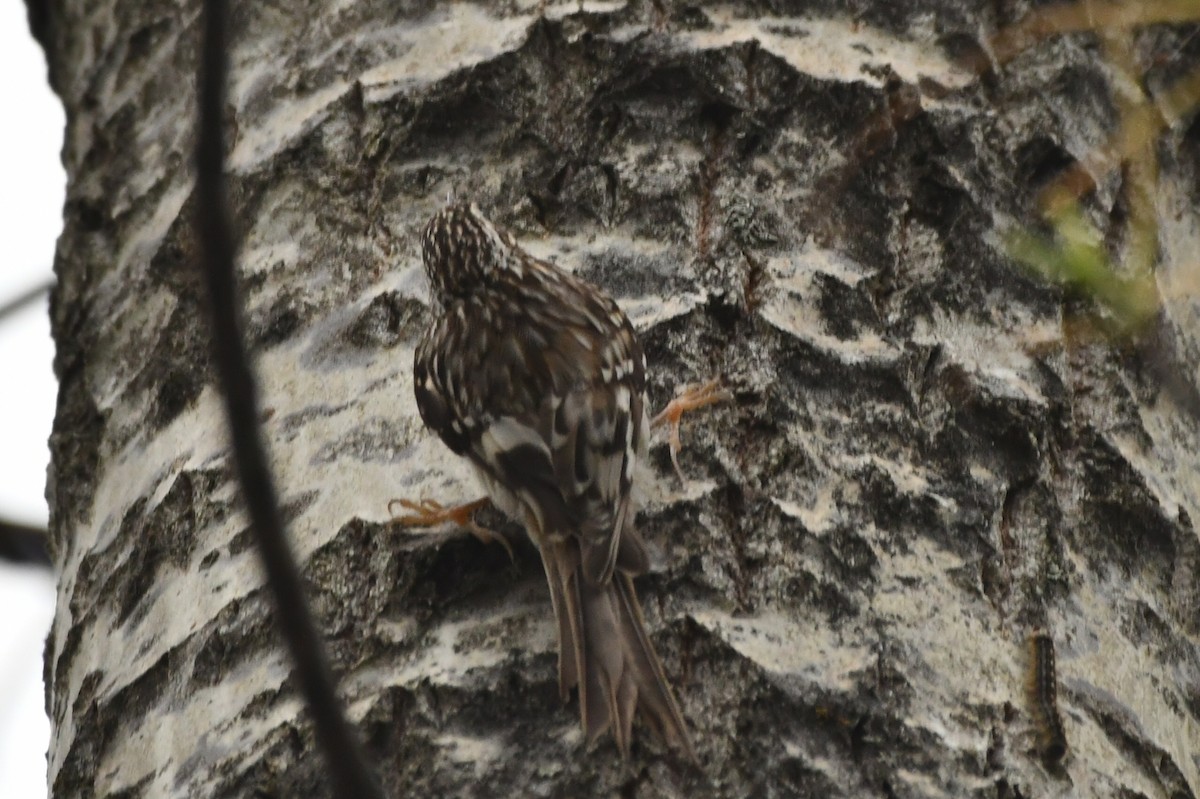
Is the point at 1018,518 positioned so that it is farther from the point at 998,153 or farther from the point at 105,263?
the point at 105,263

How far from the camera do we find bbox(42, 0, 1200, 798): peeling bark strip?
2100 millimetres

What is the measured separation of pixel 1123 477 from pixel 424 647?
111 cm

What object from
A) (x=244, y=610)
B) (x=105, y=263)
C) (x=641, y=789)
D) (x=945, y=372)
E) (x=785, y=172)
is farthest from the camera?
(x=105, y=263)

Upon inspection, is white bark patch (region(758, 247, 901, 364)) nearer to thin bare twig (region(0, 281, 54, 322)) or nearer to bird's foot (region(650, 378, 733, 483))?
bird's foot (region(650, 378, 733, 483))

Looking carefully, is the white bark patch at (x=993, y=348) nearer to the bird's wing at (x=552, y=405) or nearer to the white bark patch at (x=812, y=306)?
the white bark patch at (x=812, y=306)

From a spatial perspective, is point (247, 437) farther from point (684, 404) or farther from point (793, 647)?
point (684, 404)

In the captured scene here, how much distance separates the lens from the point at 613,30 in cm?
280

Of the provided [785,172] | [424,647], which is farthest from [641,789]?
[785,172]

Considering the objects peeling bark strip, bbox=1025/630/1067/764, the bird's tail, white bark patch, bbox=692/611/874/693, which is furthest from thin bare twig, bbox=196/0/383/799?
peeling bark strip, bbox=1025/630/1067/764

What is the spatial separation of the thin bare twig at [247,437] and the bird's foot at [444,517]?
1.03 metres

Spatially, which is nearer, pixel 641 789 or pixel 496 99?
pixel 641 789

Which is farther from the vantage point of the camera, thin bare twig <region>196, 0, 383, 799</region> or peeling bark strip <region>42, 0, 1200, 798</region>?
peeling bark strip <region>42, 0, 1200, 798</region>

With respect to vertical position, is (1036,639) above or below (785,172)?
below

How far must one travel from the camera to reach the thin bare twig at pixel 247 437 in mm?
1154
